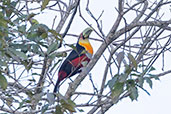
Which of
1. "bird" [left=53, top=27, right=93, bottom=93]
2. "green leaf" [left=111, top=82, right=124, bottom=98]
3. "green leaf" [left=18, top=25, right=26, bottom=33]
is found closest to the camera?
"green leaf" [left=111, top=82, right=124, bottom=98]

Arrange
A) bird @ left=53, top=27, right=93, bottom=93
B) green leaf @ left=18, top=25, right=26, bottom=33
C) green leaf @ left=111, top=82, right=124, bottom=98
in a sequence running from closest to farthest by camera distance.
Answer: green leaf @ left=111, top=82, right=124, bottom=98, green leaf @ left=18, top=25, right=26, bottom=33, bird @ left=53, top=27, right=93, bottom=93

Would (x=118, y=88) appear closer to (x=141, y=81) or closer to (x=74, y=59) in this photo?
(x=141, y=81)

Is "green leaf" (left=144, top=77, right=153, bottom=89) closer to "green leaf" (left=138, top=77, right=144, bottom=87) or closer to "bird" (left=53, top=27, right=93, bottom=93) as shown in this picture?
"green leaf" (left=138, top=77, right=144, bottom=87)

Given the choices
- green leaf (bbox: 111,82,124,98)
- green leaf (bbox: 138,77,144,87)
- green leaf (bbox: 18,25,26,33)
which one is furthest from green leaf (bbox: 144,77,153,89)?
green leaf (bbox: 18,25,26,33)

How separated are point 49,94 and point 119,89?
0.92 feet

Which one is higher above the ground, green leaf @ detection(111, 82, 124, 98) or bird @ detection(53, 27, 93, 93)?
bird @ detection(53, 27, 93, 93)

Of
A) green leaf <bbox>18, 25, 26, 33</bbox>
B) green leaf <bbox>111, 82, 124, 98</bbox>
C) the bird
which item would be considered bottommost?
green leaf <bbox>111, 82, 124, 98</bbox>

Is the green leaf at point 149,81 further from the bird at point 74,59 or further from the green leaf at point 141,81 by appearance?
the bird at point 74,59

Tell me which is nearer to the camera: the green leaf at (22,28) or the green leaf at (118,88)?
the green leaf at (118,88)

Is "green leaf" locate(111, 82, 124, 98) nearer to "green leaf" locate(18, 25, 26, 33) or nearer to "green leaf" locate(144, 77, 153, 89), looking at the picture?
"green leaf" locate(144, 77, 153, 89)

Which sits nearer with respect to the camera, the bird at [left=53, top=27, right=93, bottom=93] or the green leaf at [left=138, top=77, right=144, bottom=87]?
the green leaf at [left=138, top=77, right=144, bottom=87]

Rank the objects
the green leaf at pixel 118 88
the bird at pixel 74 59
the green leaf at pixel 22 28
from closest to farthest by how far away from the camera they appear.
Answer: the green leaf at pixel 118 88, the green leaf at pixel 22 28, the bird at pixel 74 59

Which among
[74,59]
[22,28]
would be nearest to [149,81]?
[22,28]

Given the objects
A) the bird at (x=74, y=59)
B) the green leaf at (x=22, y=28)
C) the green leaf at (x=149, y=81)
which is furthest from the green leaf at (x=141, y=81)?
the bird at (x=74, y=59)
